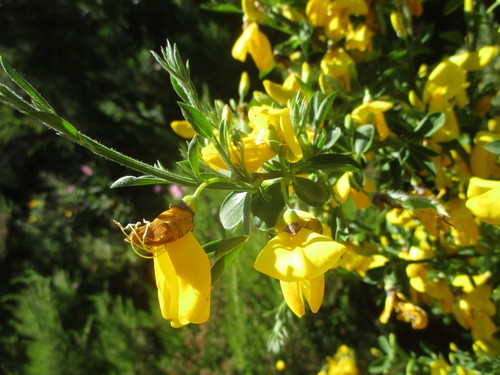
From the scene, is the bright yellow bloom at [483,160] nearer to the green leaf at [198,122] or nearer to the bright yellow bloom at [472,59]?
the bright yellow bloom at [472,59]

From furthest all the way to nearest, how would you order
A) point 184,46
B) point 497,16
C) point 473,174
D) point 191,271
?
1. point 184,46
2. point 497,16
3. point 473,174
4. point 191,271

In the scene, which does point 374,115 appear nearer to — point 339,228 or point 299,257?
point 339,228

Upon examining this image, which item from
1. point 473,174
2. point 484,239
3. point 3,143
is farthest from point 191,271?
point 3,143

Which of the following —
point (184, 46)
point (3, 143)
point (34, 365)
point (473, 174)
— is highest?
point (473, 174)

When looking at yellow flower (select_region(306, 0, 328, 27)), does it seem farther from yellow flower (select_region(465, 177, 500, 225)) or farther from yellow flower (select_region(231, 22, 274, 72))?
yellow flower (select_region(465, 177, 500, 225))

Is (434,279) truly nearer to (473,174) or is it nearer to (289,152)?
(473,174)

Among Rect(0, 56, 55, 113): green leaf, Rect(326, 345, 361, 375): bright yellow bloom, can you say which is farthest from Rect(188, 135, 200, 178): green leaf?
Rect(326, 345, 361, 375): bright yellow bloom

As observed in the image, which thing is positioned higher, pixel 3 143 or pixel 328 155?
pixel 328 155

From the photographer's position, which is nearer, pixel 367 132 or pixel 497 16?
pixel 367 132
